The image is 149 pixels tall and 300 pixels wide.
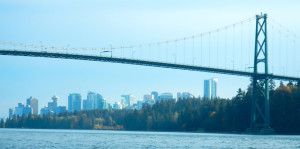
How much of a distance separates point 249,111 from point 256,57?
1466 cm

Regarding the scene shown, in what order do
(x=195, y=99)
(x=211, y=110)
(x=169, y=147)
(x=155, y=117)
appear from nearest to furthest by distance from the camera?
(x=169, y=147) < (x=211, y=110) < (x=155, y=117) < (x=195, y=99)

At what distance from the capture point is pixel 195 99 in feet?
610

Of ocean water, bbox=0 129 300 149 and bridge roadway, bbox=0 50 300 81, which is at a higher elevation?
bridge roadway, bbox=0 50 300 81

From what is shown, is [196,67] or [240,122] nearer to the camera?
[196,67]

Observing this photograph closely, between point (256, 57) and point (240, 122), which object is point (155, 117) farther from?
point (256, 57)

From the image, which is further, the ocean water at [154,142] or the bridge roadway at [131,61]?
the bridge roadway at [131,61]

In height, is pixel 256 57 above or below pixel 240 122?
above

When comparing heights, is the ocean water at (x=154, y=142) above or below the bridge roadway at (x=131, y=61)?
below

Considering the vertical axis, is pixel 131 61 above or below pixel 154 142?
above

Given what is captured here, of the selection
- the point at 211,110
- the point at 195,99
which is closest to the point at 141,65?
the point at 211,110

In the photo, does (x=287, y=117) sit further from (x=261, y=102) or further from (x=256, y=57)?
(x=256, y=57)

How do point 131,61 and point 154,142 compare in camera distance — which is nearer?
point 154,142

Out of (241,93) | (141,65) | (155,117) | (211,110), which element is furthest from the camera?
(155,117)

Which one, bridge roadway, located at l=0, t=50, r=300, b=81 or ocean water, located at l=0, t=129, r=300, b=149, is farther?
bridge roadway, located at l=0, t=50, r=300, b=81
